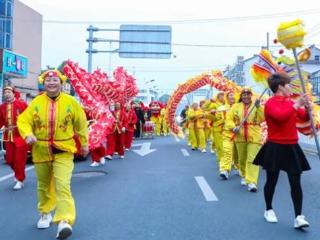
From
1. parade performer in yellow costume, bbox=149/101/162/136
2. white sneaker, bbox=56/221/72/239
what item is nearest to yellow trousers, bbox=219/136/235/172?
white sneaker, bbox=56/221/72/239

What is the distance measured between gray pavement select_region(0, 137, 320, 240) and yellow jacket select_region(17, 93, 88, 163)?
92 cm

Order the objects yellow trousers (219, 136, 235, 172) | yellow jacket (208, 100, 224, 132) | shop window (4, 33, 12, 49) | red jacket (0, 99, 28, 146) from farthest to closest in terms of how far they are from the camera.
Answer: shop window (4, 33, 12, 49), yellow jacket (208, 100, 224, 132), yellow trousers (219, 136, 235, 172), red jacket (0, 99, 28, 146)

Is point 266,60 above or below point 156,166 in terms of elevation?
above

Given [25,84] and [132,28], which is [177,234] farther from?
[25,84]

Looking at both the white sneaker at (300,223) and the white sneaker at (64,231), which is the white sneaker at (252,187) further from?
the white sneaker at (64,231)

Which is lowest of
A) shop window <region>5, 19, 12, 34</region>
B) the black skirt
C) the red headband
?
the black skirt

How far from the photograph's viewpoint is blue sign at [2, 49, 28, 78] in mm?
19791

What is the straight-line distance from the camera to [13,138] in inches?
344

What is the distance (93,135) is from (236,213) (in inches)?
239

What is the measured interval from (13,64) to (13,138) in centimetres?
1324

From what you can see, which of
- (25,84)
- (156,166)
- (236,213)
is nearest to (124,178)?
(156,166)

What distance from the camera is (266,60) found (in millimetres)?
7164

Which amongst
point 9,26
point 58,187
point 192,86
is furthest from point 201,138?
point 9,26

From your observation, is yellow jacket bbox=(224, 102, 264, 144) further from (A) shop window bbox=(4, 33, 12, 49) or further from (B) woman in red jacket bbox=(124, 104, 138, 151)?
(A) shop window bbox=(4, 33, 12, 49)
